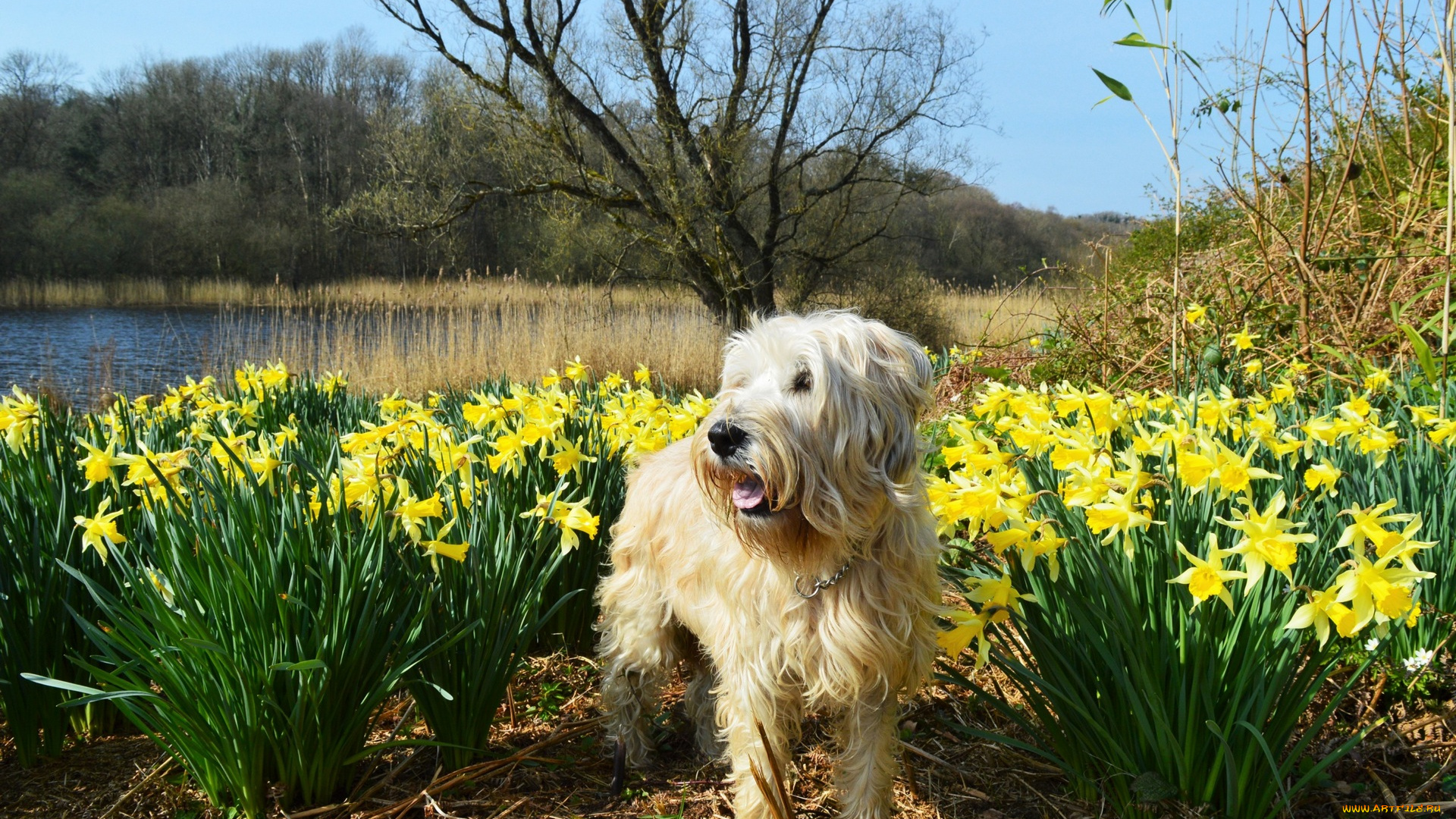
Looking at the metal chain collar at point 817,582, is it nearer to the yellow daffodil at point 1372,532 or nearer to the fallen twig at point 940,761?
the fallen twig at point 940,761

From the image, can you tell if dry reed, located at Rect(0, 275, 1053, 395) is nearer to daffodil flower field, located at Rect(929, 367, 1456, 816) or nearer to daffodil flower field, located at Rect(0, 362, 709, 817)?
daffodil flower field, located at Rect(929, 367, 1456, 816)

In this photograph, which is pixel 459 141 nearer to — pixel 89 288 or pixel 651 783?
pixel 651 783

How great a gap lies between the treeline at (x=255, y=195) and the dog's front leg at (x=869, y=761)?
15742 millimetres

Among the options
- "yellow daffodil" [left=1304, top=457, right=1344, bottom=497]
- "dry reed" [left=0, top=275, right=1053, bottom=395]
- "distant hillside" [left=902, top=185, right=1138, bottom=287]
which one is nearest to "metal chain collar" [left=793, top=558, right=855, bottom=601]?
"yellow daffodil" [left=1304, top=457, right=1344, bottom=497]

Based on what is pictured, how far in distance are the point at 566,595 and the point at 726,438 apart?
0.81 m

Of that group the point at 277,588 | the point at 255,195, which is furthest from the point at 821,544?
the point at 255,195

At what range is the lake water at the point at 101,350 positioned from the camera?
9.98m

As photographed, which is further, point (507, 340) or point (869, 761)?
point (507, 340)

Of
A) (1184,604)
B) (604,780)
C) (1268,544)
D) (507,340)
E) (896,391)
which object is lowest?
(604,780)

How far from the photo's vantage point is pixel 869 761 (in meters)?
2.02

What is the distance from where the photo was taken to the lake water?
9977mm

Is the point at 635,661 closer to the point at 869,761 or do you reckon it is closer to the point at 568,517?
the point at 568,517

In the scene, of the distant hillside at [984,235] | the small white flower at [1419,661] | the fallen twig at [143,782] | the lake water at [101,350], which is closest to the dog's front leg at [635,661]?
the fallen twig at [143,782]

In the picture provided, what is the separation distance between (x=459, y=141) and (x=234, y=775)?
14.2 meters
